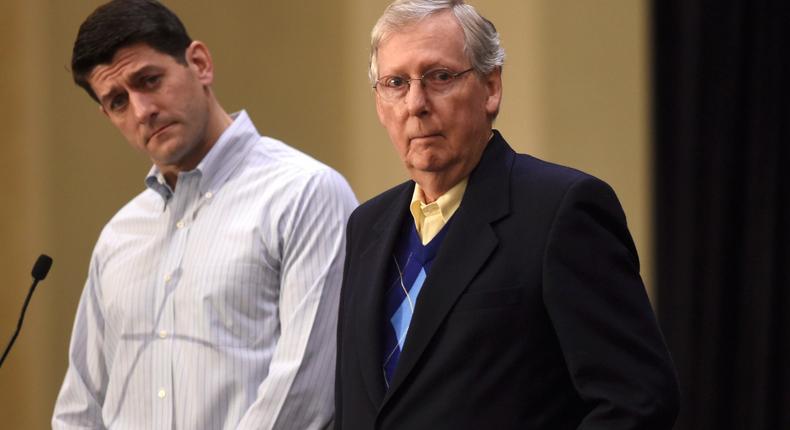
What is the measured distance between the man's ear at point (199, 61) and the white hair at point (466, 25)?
0.79m

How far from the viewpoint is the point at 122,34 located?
2.53 m

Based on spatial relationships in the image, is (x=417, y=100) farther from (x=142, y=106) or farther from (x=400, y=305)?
(x=142, y=106)

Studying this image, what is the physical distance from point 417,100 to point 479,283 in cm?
30

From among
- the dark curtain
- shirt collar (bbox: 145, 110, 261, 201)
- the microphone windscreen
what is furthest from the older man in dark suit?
the dark curtain

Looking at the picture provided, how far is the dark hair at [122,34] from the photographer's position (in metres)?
2.53

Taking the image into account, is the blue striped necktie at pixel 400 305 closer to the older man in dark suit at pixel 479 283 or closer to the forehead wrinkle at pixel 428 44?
the older man in dark suit at pixel 479 283

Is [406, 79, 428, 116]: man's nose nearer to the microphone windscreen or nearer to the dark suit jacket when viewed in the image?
the dark suit jacket

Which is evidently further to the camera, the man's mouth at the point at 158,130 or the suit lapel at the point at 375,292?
the man's mouth at the point at 158,130

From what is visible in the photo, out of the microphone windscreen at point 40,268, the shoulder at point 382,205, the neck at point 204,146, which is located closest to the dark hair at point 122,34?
the neck at point 204,146

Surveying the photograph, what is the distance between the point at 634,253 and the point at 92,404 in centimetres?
139

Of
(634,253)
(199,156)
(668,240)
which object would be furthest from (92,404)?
(668,240)

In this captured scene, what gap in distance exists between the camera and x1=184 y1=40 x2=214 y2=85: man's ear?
2.61m

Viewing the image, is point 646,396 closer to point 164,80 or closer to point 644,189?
point 164,80

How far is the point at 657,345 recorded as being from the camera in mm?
1705
